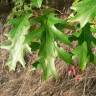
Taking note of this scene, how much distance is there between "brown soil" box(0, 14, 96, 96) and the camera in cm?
320

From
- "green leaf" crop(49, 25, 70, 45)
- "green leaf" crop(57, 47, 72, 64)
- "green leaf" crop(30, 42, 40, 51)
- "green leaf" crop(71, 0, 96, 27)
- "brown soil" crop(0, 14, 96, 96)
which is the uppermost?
"green leaf" crop(71, 0, 96, 27)

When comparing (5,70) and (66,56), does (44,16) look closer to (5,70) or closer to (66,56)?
(66,56)

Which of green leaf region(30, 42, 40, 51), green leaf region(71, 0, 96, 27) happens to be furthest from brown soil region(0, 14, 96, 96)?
green leaf region(71, 0, 96, 27)

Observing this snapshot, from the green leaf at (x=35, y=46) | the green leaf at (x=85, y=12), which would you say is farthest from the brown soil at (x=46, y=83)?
the green leaf at (x=85, y=12)

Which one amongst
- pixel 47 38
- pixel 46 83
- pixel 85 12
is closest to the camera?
pixel 85 12

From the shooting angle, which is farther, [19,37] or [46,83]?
[46,83]

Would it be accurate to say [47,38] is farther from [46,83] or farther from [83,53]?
[46,83]

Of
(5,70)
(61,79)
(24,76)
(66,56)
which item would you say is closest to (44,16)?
(66,56)

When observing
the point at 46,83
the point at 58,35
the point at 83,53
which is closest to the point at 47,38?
the point at 58,35

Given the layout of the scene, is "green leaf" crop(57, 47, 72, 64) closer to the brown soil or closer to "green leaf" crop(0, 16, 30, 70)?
"green leaf" crop(0, 16, 30, 70)

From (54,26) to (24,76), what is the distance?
2347 millimetres

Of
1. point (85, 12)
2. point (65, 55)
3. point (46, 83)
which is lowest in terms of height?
point (46, 83)

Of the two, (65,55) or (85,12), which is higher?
(85,12)

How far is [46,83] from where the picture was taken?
346 centimetres
